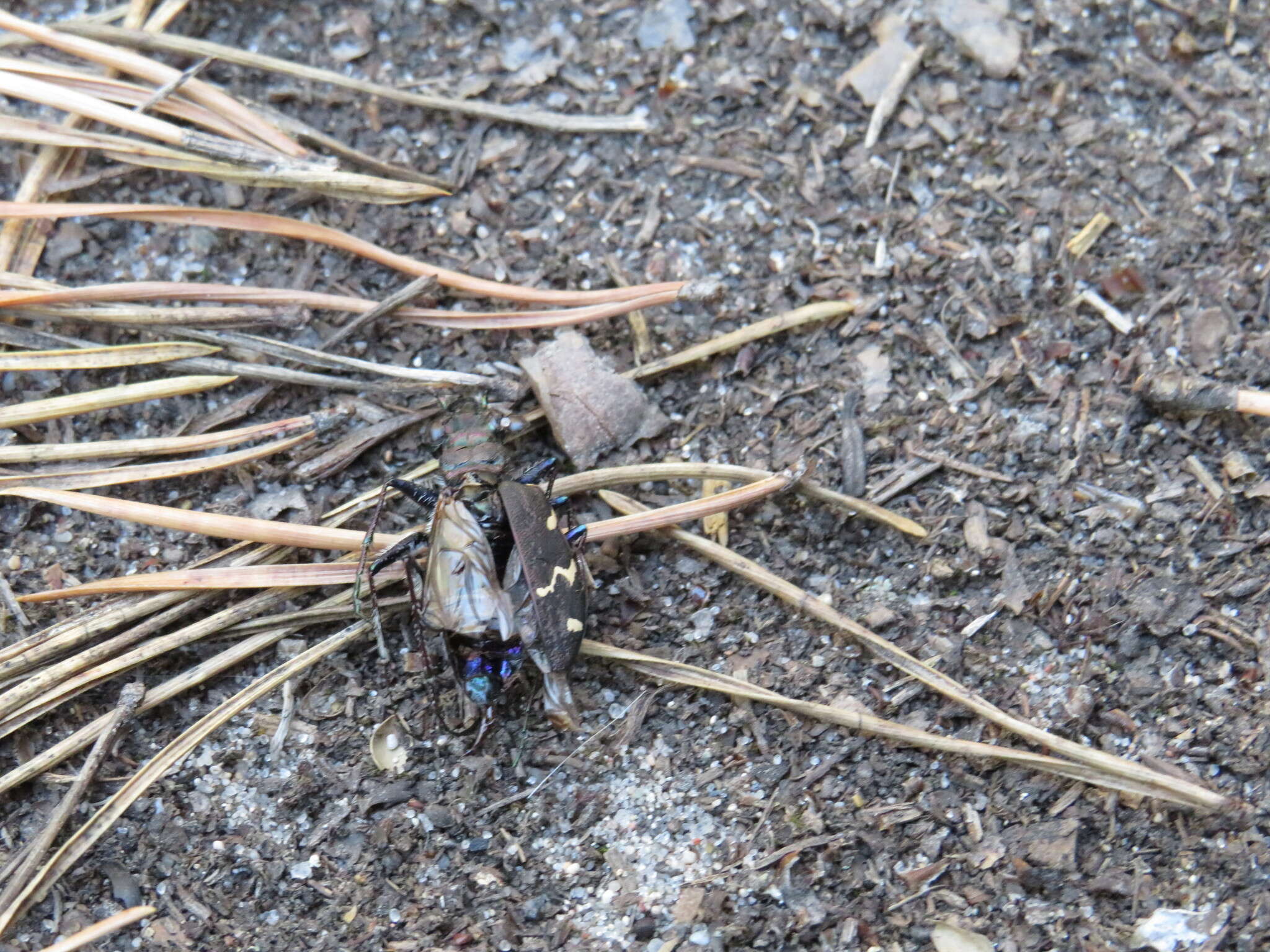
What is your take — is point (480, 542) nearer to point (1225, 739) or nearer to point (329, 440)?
point (329, 440)

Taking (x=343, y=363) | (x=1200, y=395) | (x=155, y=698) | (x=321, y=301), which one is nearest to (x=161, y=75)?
(x=321, y=301)

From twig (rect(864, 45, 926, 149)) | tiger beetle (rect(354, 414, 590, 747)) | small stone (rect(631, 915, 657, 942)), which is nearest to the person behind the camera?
small stone (rect(631, 915, 657, 942))

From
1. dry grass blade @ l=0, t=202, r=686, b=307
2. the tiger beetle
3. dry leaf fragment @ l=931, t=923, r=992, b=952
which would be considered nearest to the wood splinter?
dry grass blade @ l=0, t=202, r=686, b=307

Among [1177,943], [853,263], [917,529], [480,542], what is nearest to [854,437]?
[917,529]

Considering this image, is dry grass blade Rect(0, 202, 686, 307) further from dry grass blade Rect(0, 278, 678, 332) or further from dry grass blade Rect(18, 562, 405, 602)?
dry grass blade Rect(18, 562, 405, 602)

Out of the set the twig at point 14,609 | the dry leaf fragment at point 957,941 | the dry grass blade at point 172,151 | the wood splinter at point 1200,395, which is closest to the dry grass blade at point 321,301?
the dry grass blade at point 172,151

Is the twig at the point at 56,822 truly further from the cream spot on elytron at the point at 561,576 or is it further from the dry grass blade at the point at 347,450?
the cream spot on elytron at the point at 561,576
